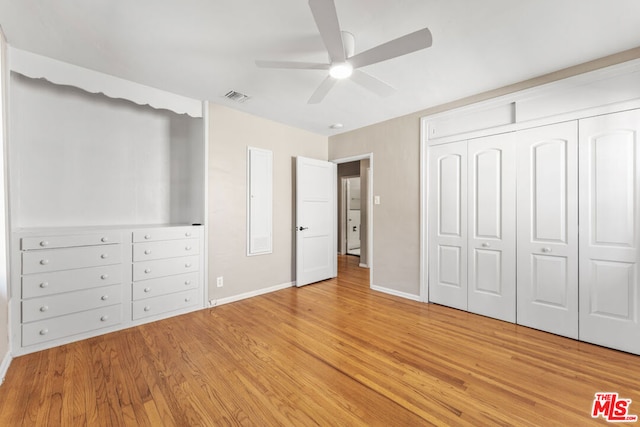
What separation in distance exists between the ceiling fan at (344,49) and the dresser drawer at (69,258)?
223 cm

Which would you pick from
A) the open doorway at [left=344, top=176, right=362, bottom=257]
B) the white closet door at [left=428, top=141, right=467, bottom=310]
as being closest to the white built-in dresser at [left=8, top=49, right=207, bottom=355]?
the white closet door at [left=428, top=141, right=467, bottom=310]

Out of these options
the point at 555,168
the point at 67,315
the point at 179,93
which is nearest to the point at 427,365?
the point at 555,168

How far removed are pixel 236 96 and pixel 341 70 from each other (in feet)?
5.22

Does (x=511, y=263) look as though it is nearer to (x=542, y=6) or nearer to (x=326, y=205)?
(x=542, y=6)

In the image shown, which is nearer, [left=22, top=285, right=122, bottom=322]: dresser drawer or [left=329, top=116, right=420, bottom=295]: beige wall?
Answer: [left=22, top=285, right=122, bottom=322]: dresser drawer

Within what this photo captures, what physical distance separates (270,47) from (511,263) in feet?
10.1

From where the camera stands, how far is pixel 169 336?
99.7 inches

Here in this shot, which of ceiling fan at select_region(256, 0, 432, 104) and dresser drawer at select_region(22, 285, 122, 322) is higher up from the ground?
ceiling fan at select_region(256, 0, 432, 104)

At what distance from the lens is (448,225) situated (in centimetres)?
328

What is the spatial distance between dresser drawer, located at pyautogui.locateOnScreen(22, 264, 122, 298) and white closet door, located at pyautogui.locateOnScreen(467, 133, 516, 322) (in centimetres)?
375

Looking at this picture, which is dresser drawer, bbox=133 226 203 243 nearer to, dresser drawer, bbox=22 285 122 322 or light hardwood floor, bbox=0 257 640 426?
dresser drawer, bbox=22 285 122 322

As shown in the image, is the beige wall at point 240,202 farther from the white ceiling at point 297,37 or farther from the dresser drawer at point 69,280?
the dresser drawer at point 69,280
